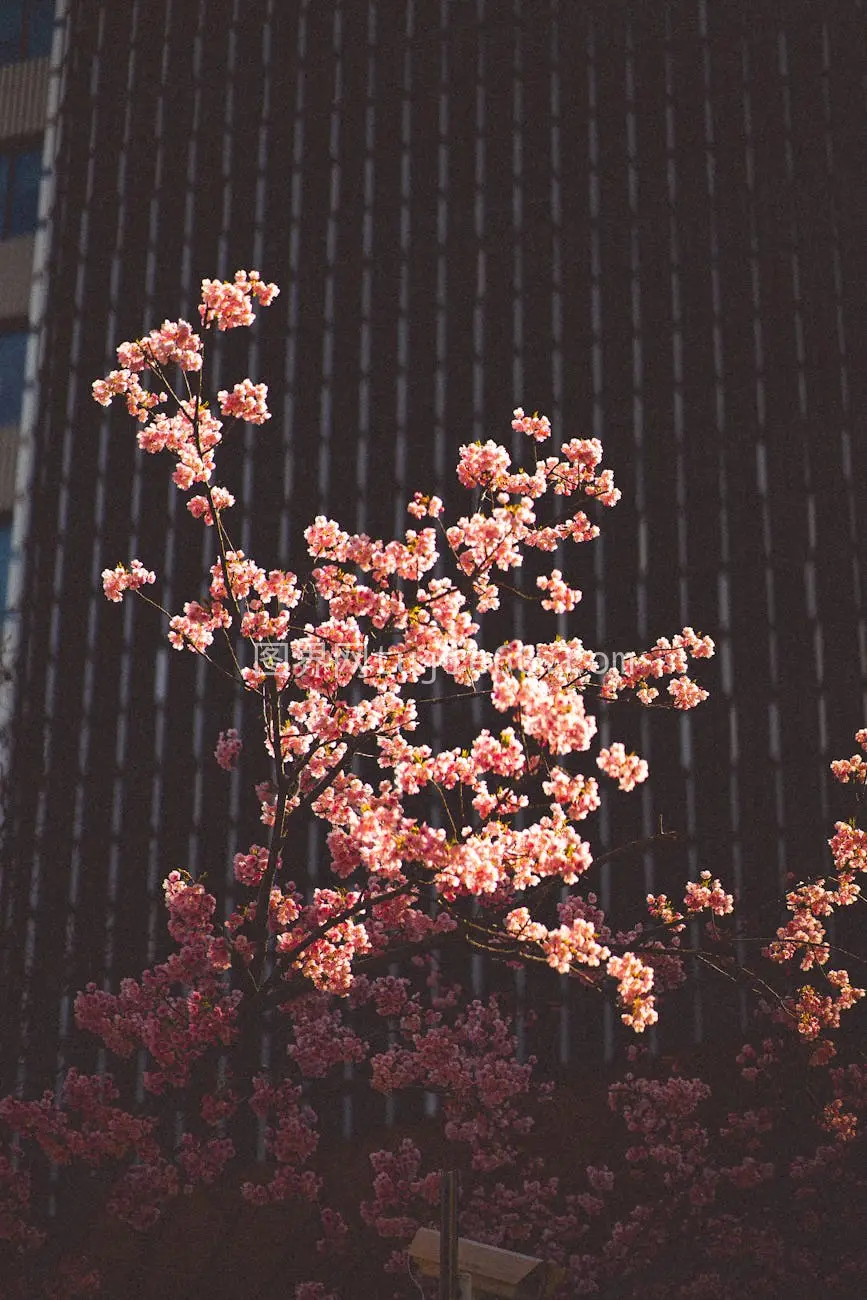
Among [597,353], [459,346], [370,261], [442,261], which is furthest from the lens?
[370,261]

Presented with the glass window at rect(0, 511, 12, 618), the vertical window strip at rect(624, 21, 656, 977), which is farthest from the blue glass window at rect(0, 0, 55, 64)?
the vertical window strip at rect(624, 21, 656, 977)

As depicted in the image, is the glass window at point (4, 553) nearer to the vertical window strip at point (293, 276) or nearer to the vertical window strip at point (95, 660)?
the vertical window strip at point (95, 660)

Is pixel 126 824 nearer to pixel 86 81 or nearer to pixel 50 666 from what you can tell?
pixel 50 666

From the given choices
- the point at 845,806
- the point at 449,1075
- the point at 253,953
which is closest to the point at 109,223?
the point at 845,806

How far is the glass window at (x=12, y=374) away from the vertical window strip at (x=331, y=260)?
21.9ft

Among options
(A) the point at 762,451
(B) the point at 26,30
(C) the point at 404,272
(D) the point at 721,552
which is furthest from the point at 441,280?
(B) the point at 26,30

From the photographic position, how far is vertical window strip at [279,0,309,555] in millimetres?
→ 29594

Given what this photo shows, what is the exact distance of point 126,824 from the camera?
92.3ft

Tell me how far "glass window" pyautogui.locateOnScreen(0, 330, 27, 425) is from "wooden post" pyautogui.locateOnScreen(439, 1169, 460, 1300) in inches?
936

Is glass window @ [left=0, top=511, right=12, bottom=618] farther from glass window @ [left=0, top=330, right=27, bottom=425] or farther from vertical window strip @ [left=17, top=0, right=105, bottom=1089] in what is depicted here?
glass window @ [left=0, top=330, right=27, bottom=425]

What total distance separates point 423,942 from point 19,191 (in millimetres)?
26377

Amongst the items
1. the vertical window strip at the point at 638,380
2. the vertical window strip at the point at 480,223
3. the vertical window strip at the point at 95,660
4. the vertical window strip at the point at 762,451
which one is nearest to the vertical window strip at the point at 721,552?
the vertical window strip at the point at 762,451

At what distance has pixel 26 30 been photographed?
30938 millimetres

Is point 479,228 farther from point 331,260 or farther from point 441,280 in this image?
point 331,260
